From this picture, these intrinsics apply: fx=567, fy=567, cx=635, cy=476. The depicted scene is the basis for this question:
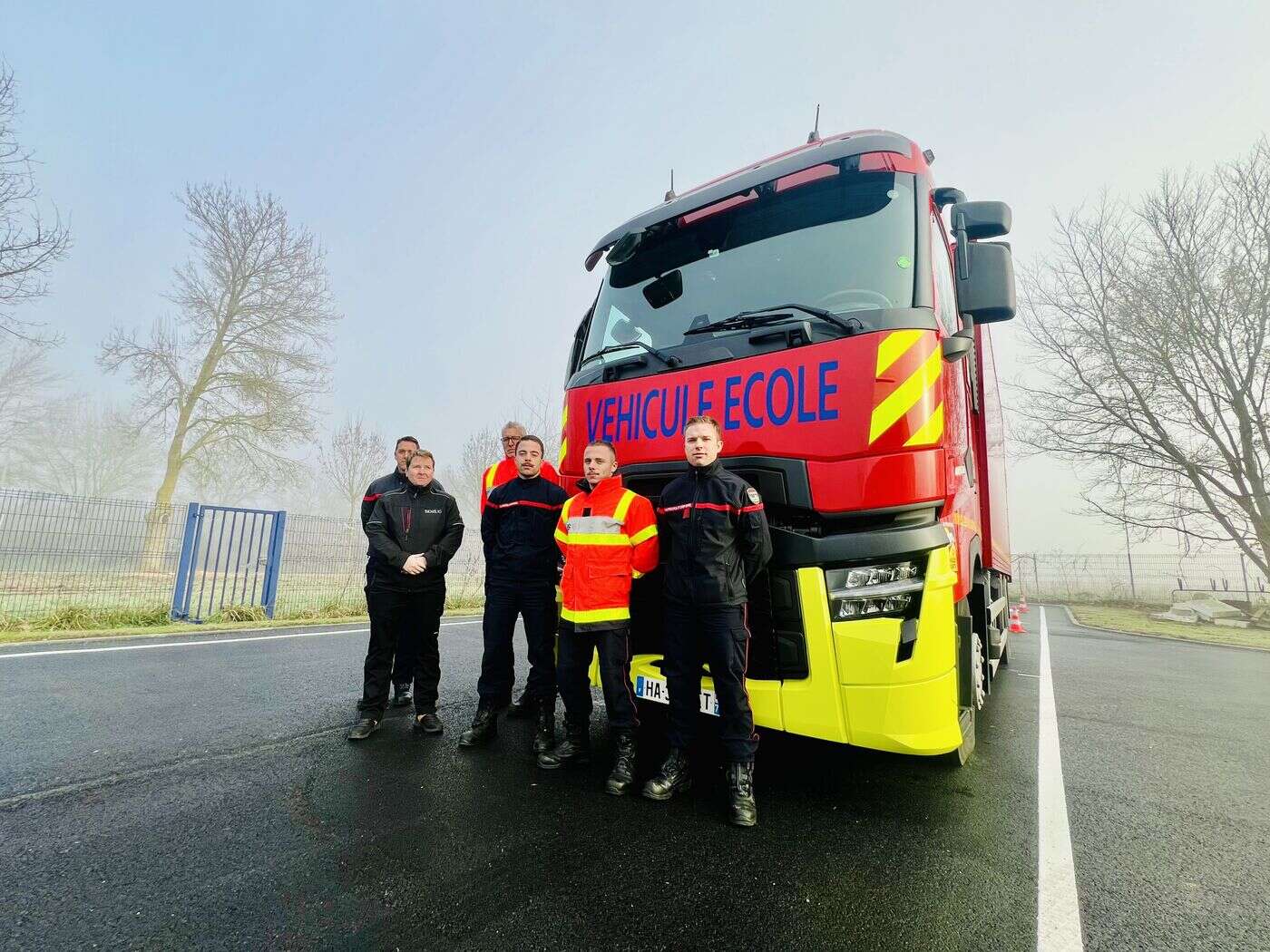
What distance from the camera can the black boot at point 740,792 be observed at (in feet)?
7.79

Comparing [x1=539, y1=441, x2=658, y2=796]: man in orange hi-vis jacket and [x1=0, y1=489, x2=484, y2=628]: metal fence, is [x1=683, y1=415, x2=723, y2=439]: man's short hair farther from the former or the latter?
[x1=0, y1=489, x2=484, y2=628]: metal fence

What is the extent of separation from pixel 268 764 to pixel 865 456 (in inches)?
124

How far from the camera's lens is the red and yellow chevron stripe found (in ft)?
7.55

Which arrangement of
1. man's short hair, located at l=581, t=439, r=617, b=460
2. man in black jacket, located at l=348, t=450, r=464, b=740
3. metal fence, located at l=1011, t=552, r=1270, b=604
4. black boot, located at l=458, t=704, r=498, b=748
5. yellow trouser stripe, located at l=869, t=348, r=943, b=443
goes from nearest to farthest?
yellow trouser stripe, located at l=869, t=348, r=943, b=443, man's short hair, located at l=581, t=439, r=617, b=460, black boot, located at l=458, t=704, r=498, b=748, man in black jacket, located at l=348, t=450, r=464, b=740, metal fence, located at l=1011, t=552, r=1270, b=604

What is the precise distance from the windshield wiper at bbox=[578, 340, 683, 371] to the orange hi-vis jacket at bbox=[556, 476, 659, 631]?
0.70 m

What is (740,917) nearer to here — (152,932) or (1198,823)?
(152,932)

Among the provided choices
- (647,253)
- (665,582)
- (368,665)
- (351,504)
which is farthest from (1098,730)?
(351,504)

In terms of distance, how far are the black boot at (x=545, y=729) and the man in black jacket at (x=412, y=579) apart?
715mm

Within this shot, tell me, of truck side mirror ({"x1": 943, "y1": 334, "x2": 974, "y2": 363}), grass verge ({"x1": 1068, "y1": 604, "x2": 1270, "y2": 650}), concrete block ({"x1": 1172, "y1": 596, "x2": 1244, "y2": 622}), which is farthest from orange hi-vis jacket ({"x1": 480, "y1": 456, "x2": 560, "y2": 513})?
concrete block ({"x1": 1172, "y1": 596, "x2": 1244, "y2": 622})

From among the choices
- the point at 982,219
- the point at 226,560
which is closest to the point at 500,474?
the point at 982,219

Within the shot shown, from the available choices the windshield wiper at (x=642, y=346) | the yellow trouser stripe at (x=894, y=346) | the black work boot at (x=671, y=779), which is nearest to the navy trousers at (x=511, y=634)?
the black work boot at (x=671, y=779)

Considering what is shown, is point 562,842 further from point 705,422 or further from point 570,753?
point 705,422

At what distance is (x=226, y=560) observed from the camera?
8148 millimetres

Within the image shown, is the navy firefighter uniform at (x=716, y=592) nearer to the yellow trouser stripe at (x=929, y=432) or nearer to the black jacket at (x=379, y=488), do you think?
the yellow trouser stripe at (x=929, y=432)
